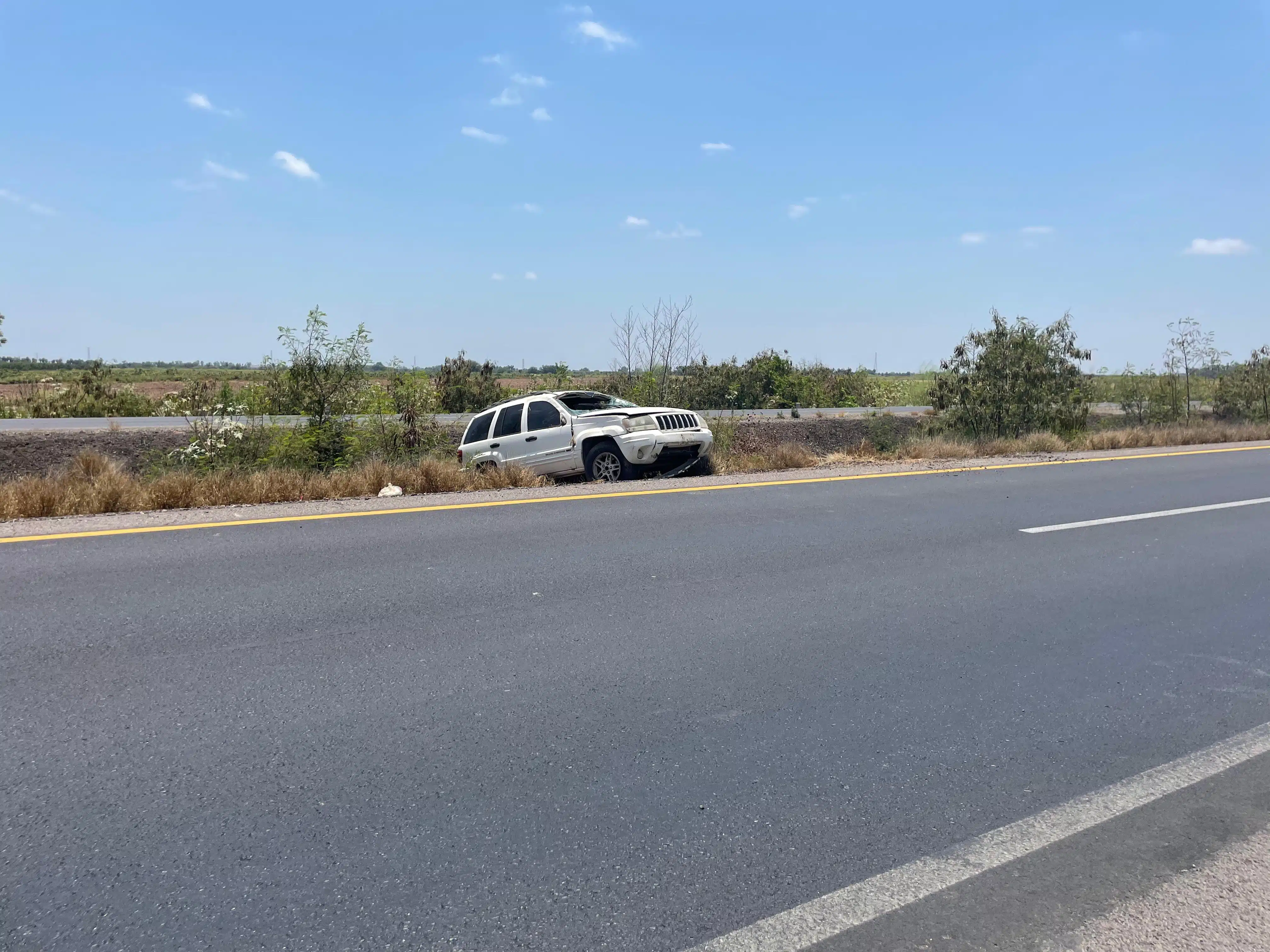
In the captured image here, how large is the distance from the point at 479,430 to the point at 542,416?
151 cm

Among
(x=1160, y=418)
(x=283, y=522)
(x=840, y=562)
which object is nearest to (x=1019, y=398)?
(x=1160, y=418)

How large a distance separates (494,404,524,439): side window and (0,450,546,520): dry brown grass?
6.80 ft

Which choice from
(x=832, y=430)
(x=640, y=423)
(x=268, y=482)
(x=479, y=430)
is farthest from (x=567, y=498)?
(x=832, y=430)

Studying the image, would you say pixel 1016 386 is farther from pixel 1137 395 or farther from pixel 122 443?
pixel 122 443

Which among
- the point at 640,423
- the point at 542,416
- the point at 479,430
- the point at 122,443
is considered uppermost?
the point at 542,416

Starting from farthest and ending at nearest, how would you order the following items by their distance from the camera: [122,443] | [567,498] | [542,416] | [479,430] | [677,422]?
[122,443]
[479,430]
[542,416]
[677,422]
[567,498]

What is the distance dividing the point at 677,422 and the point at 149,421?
21348mm

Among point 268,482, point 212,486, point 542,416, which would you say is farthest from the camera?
point 542,416

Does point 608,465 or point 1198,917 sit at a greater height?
point 608,465

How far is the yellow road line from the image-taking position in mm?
7641

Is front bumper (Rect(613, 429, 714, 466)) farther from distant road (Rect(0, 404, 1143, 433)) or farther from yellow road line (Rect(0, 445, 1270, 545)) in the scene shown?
distant road (Rect(0, 404, 1143, 433))

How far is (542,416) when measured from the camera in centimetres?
1371

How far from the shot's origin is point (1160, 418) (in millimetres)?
26016

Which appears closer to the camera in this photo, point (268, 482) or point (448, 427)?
point (268, 482)
